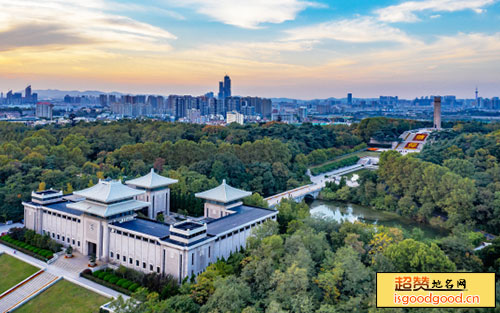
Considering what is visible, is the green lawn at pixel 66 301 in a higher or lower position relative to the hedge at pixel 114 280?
lower

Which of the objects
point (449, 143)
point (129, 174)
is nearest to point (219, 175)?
point (129, 174)

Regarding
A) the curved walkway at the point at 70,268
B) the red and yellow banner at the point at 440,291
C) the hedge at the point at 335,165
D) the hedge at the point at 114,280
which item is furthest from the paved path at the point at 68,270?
the hedge at the point at 335,165

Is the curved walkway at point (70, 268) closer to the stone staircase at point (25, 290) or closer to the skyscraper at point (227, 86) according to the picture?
the stone staircase at point (25, 290)

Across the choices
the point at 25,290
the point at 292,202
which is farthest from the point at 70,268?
the point at 292,202

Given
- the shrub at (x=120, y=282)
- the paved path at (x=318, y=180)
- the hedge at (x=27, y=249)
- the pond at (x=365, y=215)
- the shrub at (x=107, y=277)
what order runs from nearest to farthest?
the shrub at (x=120, y=282), the shrub at (x=107, y=277), the hedge at (x=27, y=249), the pond at (x=365, y=215), the paved path at (x=318, y=180)

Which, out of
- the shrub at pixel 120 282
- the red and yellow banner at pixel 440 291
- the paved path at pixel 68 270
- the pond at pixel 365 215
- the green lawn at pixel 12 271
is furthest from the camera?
the pond at pixel 365 215

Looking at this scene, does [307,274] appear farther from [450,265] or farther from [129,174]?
[129,174]
